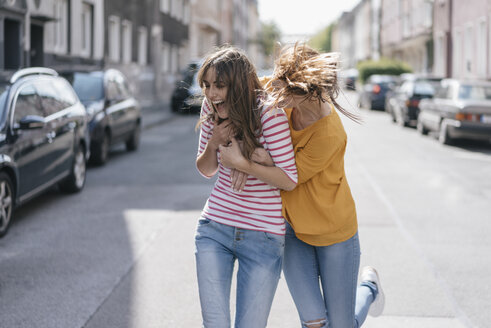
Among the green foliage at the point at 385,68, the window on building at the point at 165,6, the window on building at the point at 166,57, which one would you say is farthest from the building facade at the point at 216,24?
the green foliage at the point at 385,68

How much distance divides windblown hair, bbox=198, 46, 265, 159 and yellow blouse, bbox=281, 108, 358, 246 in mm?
187

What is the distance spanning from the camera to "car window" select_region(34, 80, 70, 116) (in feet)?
27.4

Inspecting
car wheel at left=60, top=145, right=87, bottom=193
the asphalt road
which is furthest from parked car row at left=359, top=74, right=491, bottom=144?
car wheel at left=60, top=145, right=87, bottom=193

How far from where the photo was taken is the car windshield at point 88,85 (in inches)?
486

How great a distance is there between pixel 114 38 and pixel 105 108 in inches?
574

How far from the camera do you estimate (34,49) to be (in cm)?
1828

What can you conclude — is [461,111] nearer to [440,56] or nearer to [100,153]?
[100,153]

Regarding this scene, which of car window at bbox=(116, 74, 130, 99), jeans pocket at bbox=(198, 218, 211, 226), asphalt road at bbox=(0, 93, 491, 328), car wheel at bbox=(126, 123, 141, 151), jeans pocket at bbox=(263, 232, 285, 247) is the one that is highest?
car window at bbox=(116, 74, 130, 99)

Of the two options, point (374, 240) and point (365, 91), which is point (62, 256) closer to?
point (374, 240)

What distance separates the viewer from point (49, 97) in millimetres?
8633

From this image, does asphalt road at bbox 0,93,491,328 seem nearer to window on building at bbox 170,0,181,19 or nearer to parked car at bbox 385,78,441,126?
parked car at bbox 385,78,441,126

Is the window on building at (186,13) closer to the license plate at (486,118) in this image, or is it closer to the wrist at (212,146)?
the license plate at (486,118)

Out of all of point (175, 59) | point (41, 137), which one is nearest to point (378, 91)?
point (175, 59)

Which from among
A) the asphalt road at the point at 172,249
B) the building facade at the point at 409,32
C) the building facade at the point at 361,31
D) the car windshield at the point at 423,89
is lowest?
the asphalt road at the point at 172,249
